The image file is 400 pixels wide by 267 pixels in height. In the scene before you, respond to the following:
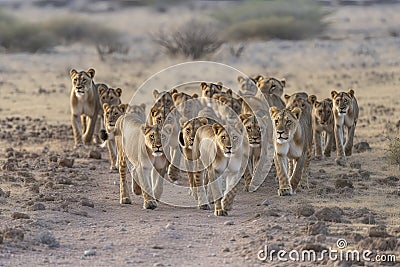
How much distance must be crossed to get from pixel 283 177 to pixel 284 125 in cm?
73

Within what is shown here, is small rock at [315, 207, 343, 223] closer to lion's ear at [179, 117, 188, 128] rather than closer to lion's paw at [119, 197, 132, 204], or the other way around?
lion's paw at [119, 197, 132, 204]

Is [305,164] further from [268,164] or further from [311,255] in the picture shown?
[311,255]

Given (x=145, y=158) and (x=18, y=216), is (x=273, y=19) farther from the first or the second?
(x=18, y=216)

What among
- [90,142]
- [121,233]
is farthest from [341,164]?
[121,233]

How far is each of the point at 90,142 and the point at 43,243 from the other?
8964 mm

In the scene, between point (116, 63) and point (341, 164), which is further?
point (116, 63)

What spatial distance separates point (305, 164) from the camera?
14789 millimetres

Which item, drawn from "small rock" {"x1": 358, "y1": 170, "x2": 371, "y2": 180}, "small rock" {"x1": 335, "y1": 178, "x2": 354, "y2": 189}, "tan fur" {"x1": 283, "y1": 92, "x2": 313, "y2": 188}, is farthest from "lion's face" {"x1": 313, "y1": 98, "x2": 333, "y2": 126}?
"small rock" {"x1": 335, "y1": 178, "x2": 354, "y2": 189}

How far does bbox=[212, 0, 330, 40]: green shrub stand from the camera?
2021 inches

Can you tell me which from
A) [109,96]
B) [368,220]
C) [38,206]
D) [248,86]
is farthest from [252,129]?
[109,96]

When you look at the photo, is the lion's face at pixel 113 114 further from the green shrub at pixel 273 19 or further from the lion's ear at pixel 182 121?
the green shrub at pixel 273 19

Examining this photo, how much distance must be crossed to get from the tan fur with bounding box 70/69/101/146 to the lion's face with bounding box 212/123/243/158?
6572mm

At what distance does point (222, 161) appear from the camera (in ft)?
41.8

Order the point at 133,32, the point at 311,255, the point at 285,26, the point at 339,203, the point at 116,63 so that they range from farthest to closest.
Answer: the point at 133,32 → the point at 285,26 → the point at 116,63 → the point at 339,203 → the point at 311,255
